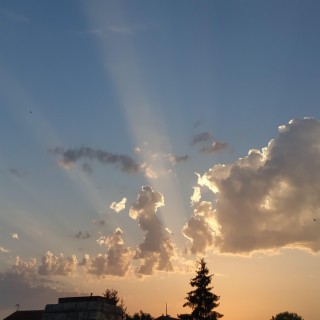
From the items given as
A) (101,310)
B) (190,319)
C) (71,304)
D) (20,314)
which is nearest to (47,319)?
(71,304)

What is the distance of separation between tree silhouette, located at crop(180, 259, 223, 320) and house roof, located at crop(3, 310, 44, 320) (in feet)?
112

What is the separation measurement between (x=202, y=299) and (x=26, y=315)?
40.2m

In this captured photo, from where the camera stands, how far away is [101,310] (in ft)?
82.3

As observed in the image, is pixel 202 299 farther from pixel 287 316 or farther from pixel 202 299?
pixel 287 316

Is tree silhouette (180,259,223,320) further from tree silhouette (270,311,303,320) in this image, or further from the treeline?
tree silhouette (270,311,303,320)

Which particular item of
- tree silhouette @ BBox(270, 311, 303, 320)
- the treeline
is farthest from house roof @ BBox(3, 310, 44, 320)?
tree silhouette @ BBox(270, 311, 303, 320)

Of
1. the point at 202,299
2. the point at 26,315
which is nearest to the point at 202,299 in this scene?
the point at 202,299

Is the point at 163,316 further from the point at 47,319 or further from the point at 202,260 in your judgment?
the point at 47,319

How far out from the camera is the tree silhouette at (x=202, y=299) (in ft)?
178

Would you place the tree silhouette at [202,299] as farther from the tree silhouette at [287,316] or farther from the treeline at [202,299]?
the tree silhouette at [287,316]

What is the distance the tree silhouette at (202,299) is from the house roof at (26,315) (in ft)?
112

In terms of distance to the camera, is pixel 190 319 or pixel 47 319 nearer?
pixel 47 319

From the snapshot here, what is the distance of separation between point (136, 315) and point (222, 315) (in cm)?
2232

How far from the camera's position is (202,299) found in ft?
181
